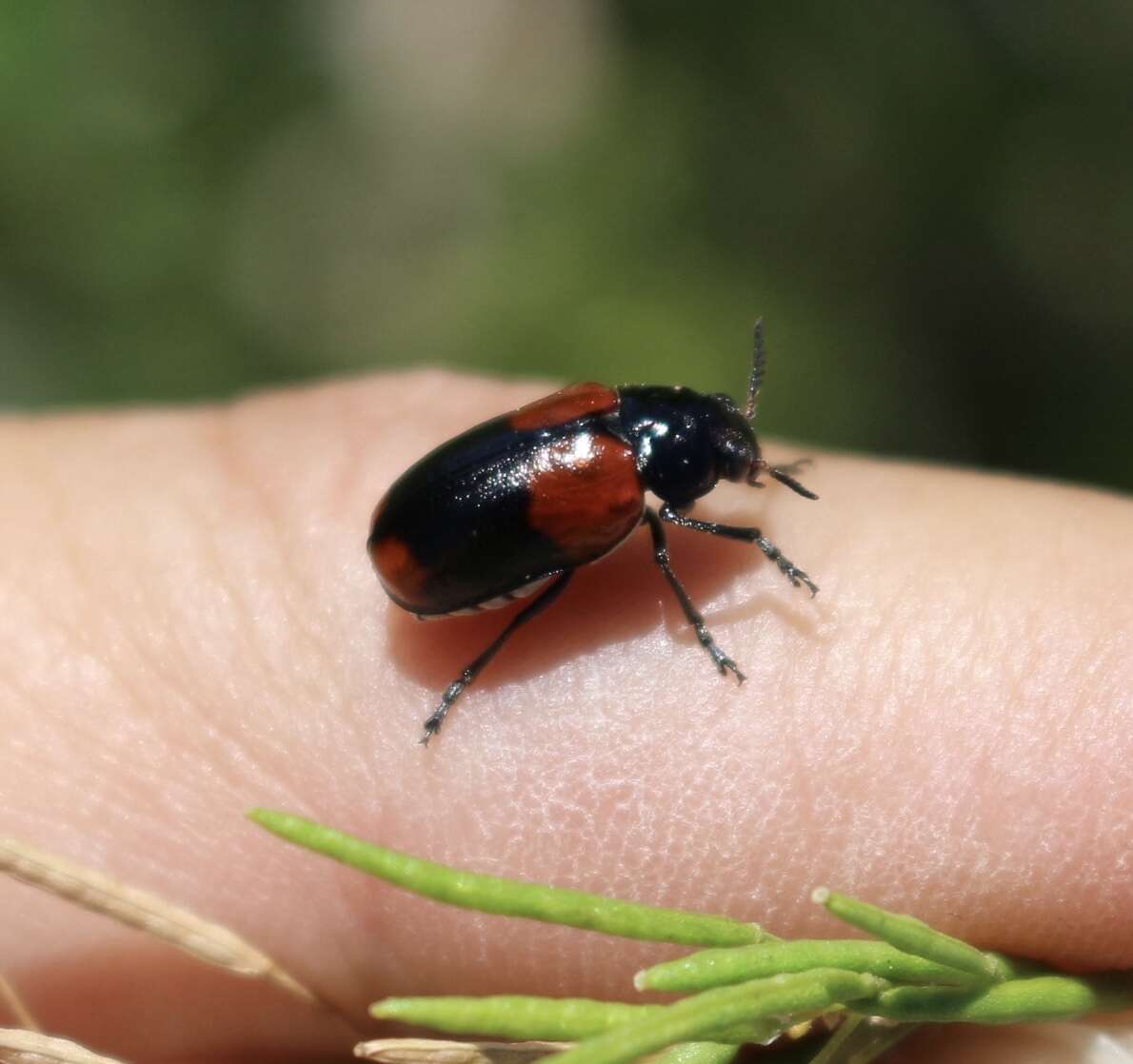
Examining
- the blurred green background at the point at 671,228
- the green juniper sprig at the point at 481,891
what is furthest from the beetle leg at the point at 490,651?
the blurred green background at the point at 671,228

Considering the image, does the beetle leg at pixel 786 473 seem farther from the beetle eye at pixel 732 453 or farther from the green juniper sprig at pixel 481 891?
the green juniper sprig at pixel 481 891

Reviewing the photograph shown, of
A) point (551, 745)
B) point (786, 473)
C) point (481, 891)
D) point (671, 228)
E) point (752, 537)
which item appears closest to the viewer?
point (481, 891)

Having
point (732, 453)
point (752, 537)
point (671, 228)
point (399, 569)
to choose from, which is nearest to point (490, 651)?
point (399, 569)

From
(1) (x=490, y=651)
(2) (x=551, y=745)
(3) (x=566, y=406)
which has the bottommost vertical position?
(2) (x=551, y=745)

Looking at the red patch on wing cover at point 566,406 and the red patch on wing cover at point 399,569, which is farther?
the red patch on wing cover at point 566,406

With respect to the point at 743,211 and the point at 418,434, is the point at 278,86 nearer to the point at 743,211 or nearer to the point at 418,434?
the point at 743,211

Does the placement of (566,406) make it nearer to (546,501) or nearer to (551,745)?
(546,501)
